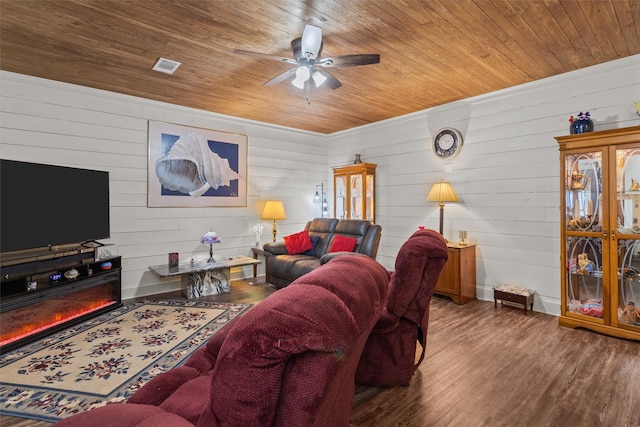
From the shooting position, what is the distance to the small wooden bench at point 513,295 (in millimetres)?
3572

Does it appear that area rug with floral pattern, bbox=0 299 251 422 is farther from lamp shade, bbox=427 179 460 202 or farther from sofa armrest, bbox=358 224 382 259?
lamp shade, bbox=427 179 460 202

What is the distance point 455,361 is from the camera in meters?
2.49

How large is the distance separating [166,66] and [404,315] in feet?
10.4

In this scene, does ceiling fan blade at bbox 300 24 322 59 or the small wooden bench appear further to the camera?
the small wooden bench

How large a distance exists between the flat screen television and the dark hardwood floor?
68.0 inches

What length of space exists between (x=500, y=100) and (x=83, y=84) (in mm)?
4903

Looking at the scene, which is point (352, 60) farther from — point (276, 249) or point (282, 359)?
point (276, 249)

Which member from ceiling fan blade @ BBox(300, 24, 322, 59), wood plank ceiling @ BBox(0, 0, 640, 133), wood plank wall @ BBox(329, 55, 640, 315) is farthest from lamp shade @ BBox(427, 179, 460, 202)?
ceiling fan blade @ BBox(300, 24, 322, 59)

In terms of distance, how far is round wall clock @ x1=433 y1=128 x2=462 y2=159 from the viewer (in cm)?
431

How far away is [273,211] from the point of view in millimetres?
5160

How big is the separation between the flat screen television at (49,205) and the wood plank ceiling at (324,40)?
3.58 ft

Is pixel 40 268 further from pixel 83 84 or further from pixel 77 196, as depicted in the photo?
pixel 83 84

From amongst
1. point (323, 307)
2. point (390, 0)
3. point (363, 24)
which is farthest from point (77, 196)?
point (323, 307)

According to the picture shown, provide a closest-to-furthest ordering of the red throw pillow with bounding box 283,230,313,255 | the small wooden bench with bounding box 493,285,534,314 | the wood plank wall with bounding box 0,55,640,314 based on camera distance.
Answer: the wood plank wall with bounding box 0,55,640,314, the small wooden bench with bounding box 493,285,534,314, the red throw pillow with bounding box 283,230,313,255
